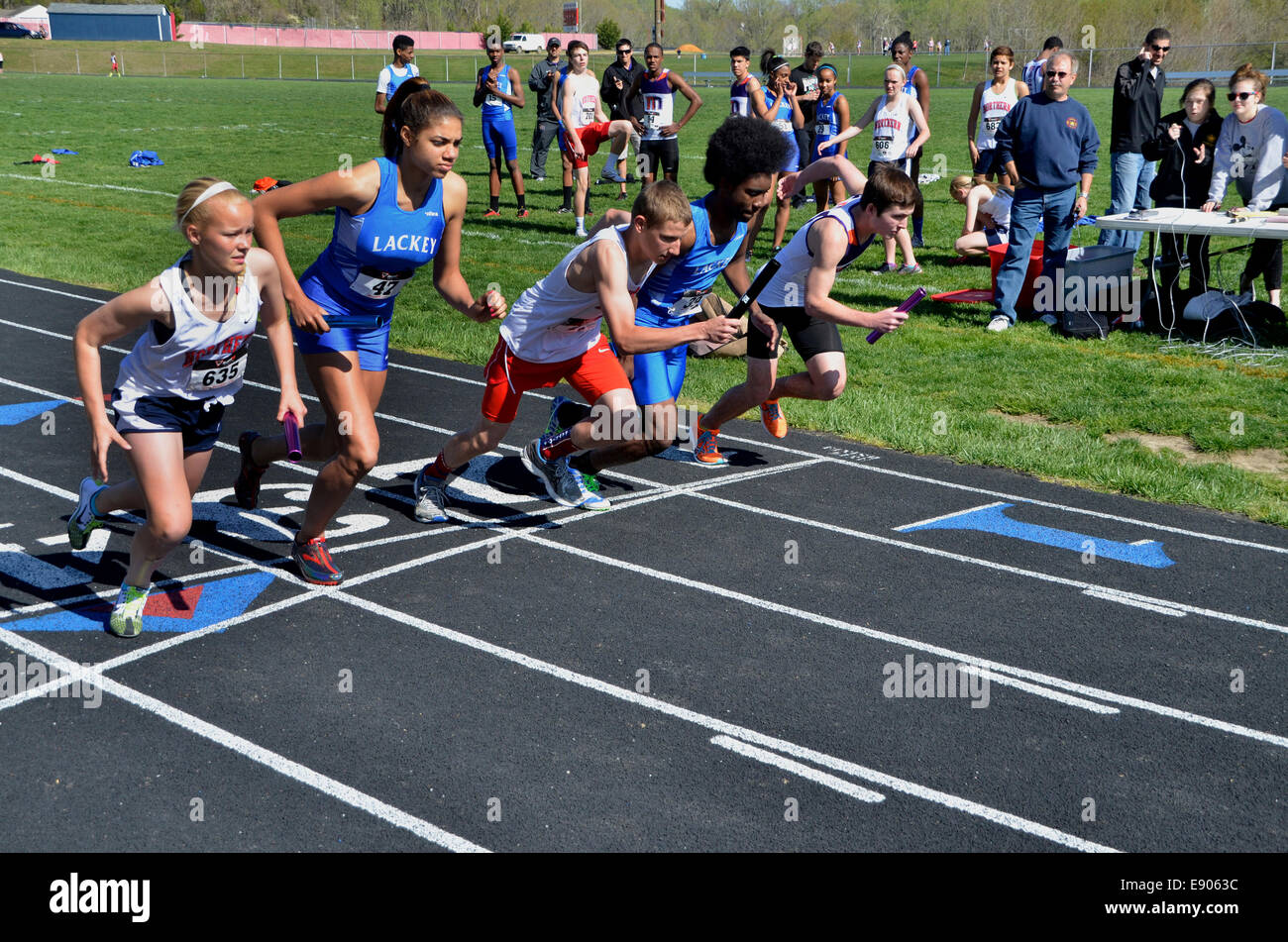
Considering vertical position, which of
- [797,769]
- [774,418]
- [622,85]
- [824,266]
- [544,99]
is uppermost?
[544,99]

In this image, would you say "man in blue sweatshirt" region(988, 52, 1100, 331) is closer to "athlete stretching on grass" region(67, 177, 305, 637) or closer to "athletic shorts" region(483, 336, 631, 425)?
"athletic shorts" region(483, 336, 631, 425)

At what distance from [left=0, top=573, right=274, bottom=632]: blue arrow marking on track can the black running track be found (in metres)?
0.02

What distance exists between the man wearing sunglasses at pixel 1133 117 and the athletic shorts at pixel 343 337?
891 cm

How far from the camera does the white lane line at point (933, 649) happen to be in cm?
477

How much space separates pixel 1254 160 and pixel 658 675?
9153 mm

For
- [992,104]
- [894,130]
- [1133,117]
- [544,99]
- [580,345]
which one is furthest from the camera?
[544,99]

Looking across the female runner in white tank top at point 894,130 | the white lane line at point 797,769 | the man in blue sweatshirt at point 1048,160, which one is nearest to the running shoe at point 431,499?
the white lane line at point 797,769

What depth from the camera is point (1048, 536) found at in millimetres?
6840

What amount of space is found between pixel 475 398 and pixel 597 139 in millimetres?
7194

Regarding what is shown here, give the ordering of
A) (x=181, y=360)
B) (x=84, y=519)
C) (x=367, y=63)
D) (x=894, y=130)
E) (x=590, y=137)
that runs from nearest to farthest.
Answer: (x=181, y=360) < (x=84, y=519) < (x=894, y=130) < (x=590, y=137) < (x=367, y=63)

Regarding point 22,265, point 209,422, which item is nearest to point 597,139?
point 22,265

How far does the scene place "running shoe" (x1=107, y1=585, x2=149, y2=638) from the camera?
16.9 ft

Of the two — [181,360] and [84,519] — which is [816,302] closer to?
[181,360]

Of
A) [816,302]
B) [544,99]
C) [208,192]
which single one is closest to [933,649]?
[816,302]
